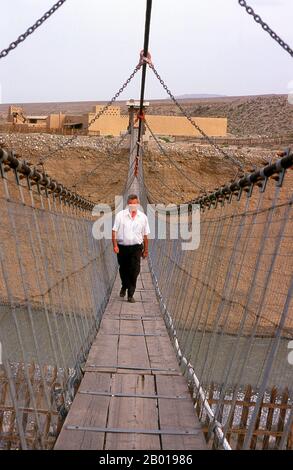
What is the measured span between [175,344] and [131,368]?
538 millimetres

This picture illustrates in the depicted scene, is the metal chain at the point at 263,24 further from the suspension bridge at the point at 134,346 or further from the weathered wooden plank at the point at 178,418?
the weathered wooden plank at the point at 178,418

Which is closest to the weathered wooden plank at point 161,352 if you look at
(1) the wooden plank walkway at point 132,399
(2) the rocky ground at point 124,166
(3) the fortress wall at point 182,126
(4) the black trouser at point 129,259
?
(1) the wooden plank walkway at point 132,399

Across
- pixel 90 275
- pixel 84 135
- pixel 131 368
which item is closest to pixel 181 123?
pixel 84 135

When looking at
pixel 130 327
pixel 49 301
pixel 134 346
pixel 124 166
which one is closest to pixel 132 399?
pixel 134 346

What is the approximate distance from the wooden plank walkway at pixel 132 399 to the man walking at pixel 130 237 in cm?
72

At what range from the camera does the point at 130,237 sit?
15.2ft

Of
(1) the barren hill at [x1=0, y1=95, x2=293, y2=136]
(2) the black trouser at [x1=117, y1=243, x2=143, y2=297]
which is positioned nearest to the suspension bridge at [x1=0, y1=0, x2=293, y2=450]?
(2) the black trouser at [x1=117, y1=243, x2=143, y2=297]

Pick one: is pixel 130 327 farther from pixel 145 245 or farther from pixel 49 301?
pixel 145 245

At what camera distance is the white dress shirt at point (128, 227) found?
462 centimetres

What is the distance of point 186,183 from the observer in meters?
17.0

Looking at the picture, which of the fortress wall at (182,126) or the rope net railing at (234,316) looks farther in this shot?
the fortress wall at (182,126)

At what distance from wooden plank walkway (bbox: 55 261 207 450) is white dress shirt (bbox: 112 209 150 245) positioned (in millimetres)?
772

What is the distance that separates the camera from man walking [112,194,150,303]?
4.61 metres
